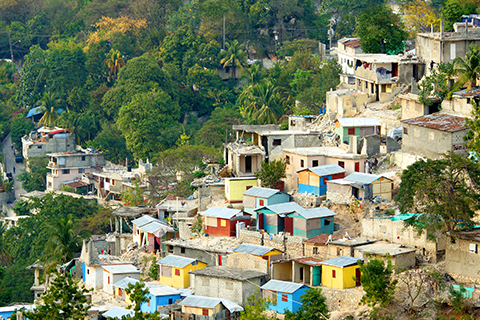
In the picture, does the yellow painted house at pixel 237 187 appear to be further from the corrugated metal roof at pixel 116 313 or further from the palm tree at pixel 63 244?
the corrugated metal roof at pixel 116 313


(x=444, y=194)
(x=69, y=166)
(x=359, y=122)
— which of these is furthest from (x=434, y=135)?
(x=69, y=166)

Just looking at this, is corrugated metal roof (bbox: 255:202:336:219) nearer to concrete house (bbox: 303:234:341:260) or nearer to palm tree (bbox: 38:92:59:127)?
concrete house (bbox: 303:234:341:260)

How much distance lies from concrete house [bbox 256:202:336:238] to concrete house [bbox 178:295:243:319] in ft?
13.3

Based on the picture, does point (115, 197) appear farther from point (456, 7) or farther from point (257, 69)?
point (456, 7)

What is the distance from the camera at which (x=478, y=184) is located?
1224 inches

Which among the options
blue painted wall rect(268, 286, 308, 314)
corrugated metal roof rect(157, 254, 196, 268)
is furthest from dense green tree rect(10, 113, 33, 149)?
blue painted wall rect(268, 286, 308, 314)

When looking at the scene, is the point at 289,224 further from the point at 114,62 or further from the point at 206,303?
the point at 114,62

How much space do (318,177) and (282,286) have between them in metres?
6.48

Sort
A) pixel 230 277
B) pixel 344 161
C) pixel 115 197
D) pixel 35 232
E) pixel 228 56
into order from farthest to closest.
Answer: pixel 228 56 → pixel 115 197 → pixel 35 232 → pixel 344 161 → pixel 230 277

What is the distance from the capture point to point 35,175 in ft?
209

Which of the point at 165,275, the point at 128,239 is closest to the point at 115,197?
the point at 128,239

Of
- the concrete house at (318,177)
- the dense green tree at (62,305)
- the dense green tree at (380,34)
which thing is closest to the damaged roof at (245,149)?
the concrete house at (318,177)

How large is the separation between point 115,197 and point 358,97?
18305 mm

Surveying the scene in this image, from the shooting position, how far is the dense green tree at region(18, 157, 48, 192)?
63.6m
